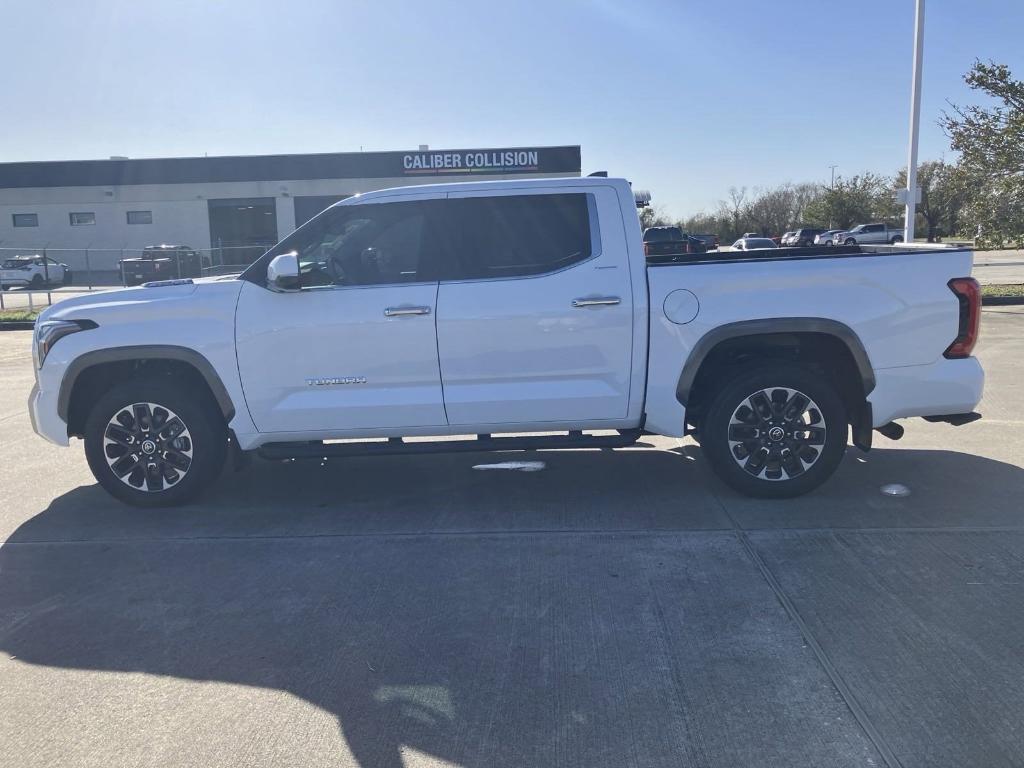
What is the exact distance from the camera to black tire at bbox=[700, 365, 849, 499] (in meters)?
5.70

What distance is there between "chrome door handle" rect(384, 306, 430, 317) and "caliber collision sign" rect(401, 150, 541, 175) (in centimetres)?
3708

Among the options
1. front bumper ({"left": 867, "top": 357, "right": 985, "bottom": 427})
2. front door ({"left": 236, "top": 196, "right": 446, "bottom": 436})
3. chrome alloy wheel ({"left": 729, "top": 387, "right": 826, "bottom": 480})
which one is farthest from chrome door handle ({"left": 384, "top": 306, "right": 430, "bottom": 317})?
front bumper ({"left": 867, "top": 357, "right": 985, "bottom": 427})

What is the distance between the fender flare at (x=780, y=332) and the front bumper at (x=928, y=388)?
0.43 ft

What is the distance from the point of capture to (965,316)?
5.63 meters

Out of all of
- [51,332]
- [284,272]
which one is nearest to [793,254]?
[284,272]

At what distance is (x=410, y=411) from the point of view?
227 inches

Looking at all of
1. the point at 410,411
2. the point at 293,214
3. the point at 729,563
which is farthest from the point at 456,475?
the point at 293,214

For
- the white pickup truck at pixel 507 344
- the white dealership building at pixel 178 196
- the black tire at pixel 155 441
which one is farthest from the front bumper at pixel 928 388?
the white dealership building at pixel 178 196

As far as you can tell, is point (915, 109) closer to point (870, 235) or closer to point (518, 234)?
point (518, 234)

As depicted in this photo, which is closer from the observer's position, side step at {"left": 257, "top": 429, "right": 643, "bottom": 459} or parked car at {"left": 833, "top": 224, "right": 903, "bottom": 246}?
side step at {"left": 257, "top": 429, "right": 643, "bottom": 459}

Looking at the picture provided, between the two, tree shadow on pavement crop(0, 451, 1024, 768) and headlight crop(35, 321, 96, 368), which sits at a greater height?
headlight crop(35, 321, 96, 368)

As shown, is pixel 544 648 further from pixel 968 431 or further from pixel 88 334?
pixel 968 431

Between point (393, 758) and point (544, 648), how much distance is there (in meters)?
0.97

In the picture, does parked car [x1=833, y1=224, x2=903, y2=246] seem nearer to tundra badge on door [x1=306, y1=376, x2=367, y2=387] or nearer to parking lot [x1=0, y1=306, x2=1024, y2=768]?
parking lot [x1=0, y1=306, x2=1024, y2=768]
